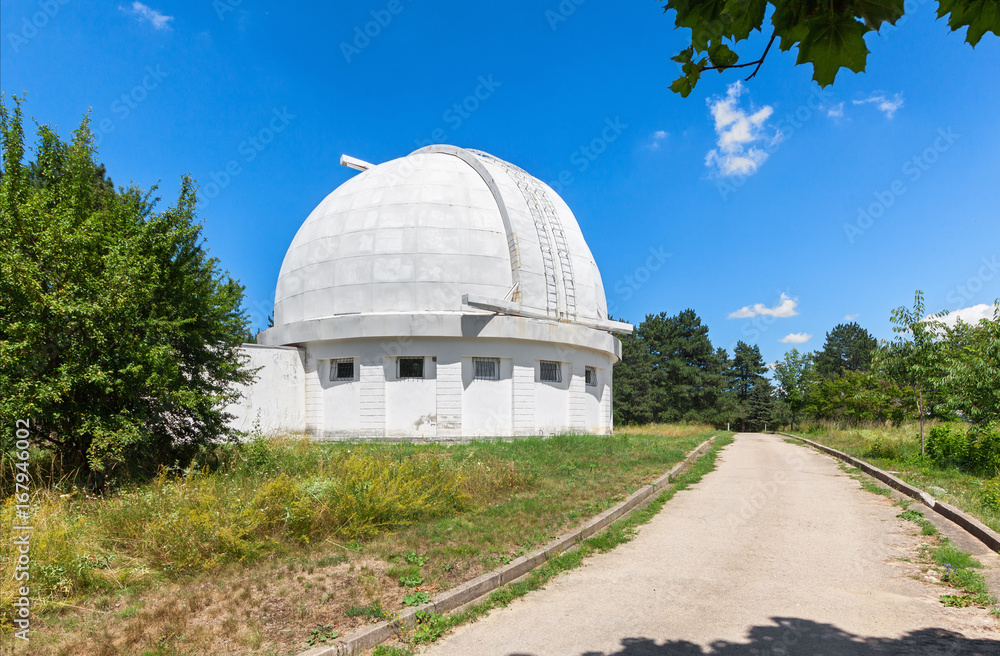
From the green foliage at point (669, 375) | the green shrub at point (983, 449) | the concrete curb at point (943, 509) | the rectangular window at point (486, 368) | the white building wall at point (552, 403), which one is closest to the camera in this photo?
the concrete curb at point (943, 509)

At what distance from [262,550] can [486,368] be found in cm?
1551

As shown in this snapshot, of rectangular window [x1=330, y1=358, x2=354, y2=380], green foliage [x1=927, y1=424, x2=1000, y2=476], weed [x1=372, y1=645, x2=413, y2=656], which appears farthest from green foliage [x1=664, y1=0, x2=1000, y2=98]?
rectangular window [x1=330, y1=358, x2=354, y2=380]

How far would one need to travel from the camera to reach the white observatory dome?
21625mm

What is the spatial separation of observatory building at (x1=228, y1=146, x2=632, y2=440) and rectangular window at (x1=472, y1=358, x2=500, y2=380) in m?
0.04

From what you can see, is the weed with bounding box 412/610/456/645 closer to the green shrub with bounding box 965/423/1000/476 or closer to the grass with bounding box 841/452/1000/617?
the grass with bounding box 841/452/1000/617

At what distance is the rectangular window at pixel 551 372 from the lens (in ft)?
74.4

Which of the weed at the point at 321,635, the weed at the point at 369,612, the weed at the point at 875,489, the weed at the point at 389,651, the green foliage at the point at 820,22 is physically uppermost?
the green foliage at the point at 820,22

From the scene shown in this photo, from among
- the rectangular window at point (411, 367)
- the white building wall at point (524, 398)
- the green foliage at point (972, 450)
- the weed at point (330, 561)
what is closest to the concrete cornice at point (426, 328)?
the rectangular window at point (411, 367)

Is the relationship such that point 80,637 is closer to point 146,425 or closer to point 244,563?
point 244,563

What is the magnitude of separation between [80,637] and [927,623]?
6.68 metres

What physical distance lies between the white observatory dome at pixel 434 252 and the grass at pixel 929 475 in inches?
435

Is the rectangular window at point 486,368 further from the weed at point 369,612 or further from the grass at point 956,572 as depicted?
the weed at point 369,612

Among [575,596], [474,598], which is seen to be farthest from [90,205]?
[575,596]

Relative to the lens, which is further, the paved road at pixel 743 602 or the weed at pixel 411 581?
the weed at pixel 411 581
